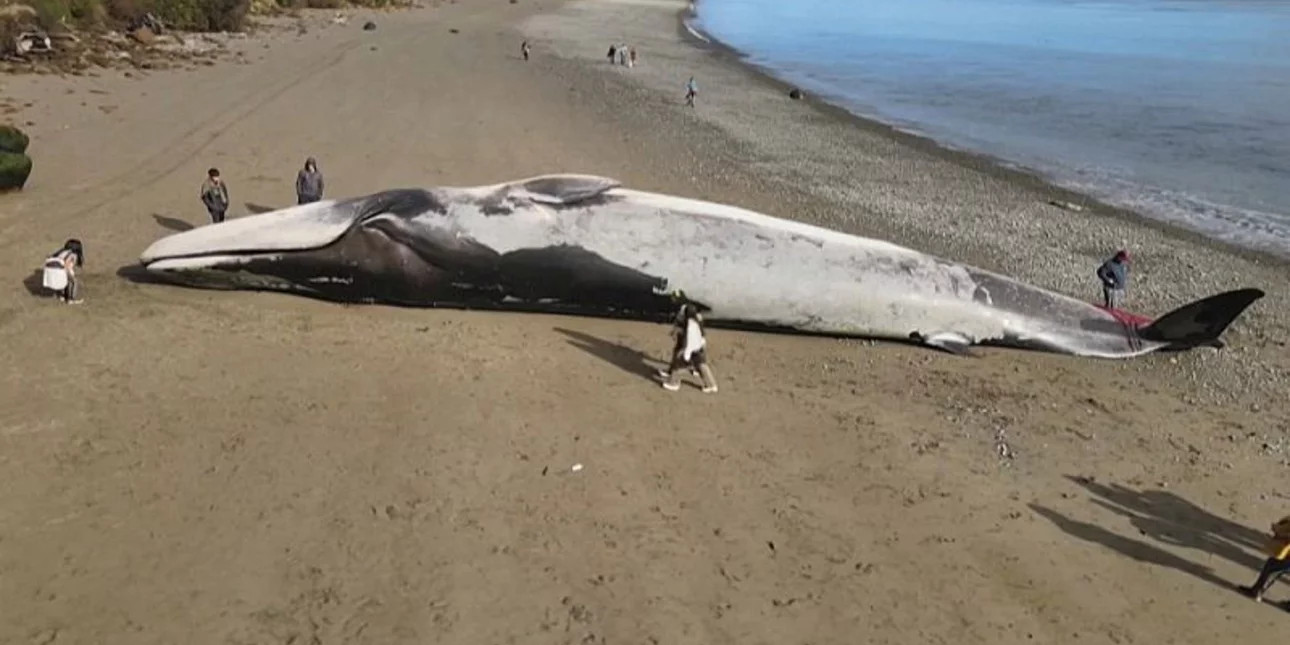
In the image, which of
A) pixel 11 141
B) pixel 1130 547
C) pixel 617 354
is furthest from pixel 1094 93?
pixel 11 141

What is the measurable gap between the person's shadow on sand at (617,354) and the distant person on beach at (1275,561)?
5.58m

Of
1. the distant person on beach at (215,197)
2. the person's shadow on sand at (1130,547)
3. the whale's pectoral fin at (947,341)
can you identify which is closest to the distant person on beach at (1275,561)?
the person's shadow on sand at (1130,547)

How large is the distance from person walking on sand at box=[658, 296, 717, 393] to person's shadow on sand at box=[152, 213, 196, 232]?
8.19m

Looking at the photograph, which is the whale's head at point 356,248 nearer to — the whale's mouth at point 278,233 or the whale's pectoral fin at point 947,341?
the whale's mouth at point 278,233

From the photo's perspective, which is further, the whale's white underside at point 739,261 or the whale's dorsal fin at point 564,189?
the whale's dorsal fin at point 564,189

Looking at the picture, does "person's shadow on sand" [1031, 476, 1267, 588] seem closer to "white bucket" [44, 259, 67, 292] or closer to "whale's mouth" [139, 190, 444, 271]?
"whale's mouth" [139, 190, 444, 271]

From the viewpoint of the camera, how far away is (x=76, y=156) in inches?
714

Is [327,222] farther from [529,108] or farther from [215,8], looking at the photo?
[215,8]

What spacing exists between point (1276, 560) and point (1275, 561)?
12 mm

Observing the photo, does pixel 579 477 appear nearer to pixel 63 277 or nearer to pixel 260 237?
pixel 260 237

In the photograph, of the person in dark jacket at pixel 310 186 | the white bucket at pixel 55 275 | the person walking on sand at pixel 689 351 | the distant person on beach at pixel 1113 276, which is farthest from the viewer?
the person in dark jacket at pixel 310 186

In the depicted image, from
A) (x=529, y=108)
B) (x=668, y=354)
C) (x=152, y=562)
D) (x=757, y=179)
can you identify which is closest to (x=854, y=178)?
(x=757, y=179)

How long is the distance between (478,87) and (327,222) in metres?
20.3

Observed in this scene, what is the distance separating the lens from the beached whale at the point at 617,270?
37.6 feet
